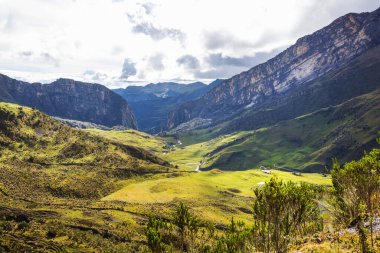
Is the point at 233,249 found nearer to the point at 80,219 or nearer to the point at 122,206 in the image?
the point at 80,219

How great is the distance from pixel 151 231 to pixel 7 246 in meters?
80.0

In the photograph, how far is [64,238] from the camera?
125625 millimetres

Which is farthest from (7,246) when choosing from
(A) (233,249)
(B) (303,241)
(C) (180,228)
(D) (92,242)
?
(B) (303,241)

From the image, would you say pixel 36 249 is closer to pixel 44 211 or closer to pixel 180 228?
pixel 44 211

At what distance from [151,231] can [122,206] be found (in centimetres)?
15217

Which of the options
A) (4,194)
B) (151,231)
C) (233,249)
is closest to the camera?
(151,231)

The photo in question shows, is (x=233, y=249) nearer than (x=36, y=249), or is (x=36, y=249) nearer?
(x=233, y=249)

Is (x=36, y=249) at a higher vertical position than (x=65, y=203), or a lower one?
lower

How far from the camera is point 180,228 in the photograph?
195 feet

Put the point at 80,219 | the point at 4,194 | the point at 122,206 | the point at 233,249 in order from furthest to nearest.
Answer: the point at 122,206 < the point at 4,194 < the point at 80,219 < the point at 233,249

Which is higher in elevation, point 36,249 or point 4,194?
point 4,194

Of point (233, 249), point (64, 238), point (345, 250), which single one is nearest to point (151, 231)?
point (233, 249)

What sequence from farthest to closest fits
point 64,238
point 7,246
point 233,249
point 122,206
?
1. point 122,206
2. point 64,238
3. point 7,246
4. point 233,249

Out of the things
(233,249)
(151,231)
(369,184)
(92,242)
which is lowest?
(92,242)
